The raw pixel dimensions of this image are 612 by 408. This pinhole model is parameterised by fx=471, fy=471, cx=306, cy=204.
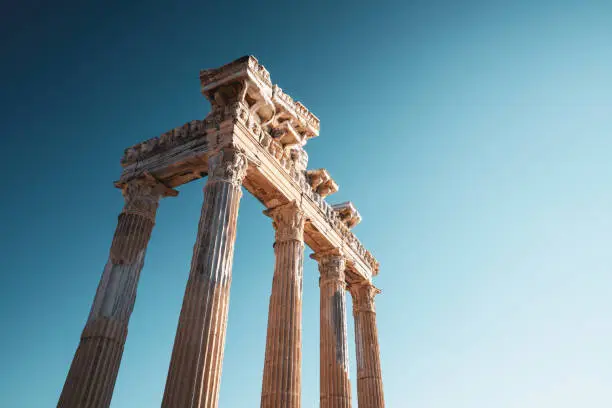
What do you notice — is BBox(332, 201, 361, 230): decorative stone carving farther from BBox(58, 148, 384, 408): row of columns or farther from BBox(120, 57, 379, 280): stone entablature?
BBox(58, 148, 384, 408): row of columns

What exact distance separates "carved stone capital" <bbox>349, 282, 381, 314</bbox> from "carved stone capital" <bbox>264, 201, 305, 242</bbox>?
29.5 feet

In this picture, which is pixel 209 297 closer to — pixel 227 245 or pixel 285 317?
pixel 227 245

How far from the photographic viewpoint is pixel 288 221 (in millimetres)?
21219

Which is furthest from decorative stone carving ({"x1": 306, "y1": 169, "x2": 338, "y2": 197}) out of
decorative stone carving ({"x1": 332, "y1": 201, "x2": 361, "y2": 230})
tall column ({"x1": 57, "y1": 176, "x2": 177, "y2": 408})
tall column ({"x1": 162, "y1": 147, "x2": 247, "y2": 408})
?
tall column ({"x1": 57, "y1": 176, "x2": 177, "y2": 408})

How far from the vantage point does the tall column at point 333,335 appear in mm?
21297

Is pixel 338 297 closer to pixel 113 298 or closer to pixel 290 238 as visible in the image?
pixel 290 238

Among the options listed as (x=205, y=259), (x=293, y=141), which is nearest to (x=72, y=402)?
(x=205, y=259)

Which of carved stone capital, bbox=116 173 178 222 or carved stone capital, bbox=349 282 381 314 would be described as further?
carved stone capital, bbox=349 282 381 314

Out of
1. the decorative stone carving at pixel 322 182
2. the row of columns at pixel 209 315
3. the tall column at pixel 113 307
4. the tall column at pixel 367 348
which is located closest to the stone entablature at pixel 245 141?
the decorative stone carving at pixel 322 182

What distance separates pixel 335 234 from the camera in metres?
25.5

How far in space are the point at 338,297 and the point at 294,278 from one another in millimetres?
5146

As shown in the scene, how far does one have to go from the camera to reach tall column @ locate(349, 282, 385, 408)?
2498 cm

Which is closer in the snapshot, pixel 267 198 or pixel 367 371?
pixel 267 198

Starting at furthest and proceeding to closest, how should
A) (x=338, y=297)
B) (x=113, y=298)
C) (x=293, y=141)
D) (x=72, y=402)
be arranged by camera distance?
1. (x=338, y=297)
2. (x=293, y=141)
3. (x=113, y=298)
4. (x=72, y=402)
